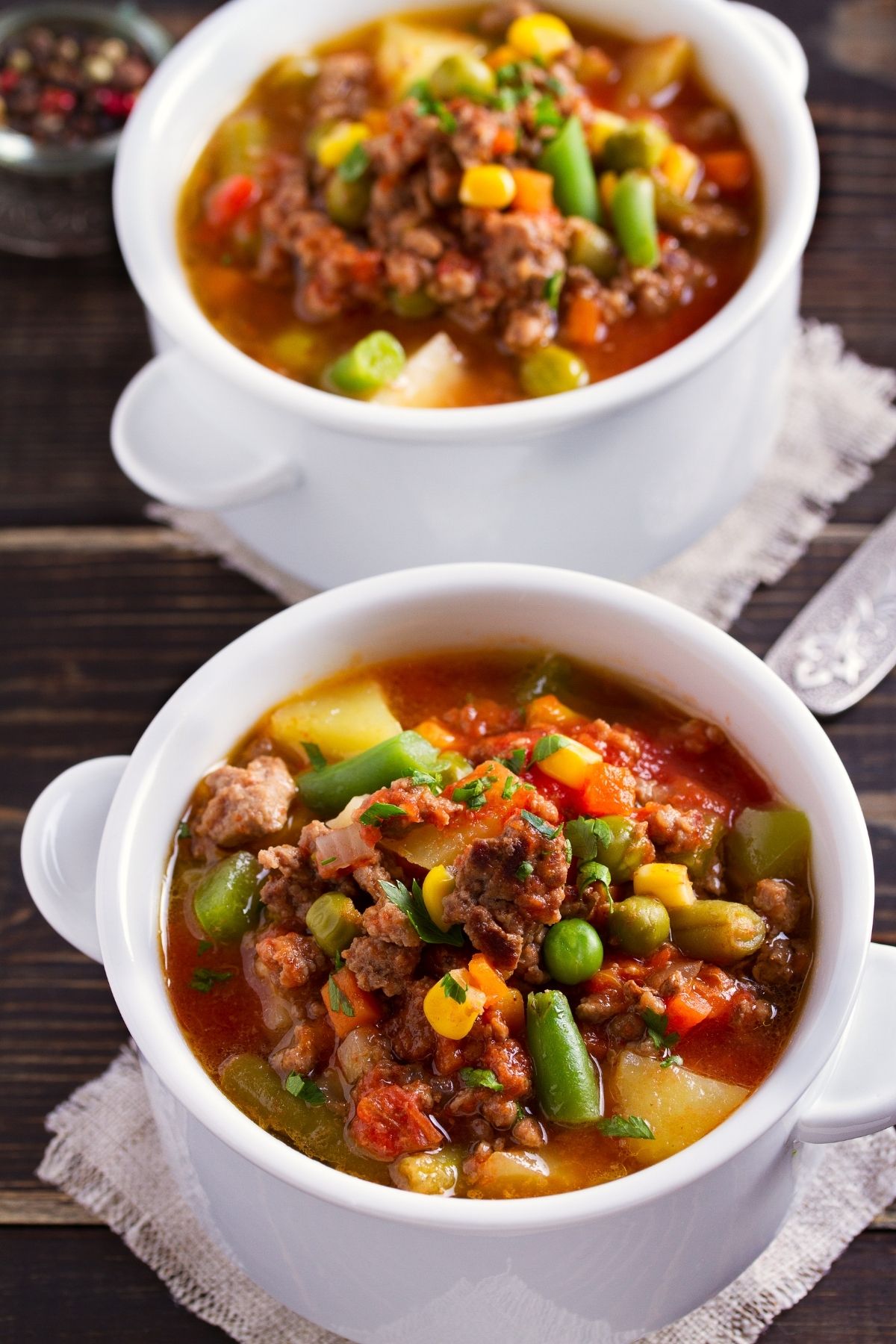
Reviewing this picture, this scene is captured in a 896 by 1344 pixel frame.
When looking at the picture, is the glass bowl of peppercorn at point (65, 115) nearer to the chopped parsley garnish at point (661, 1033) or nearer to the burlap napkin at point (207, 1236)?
the burlap napkin at point (207, 1236)

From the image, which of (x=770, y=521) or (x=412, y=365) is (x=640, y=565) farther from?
(x=412, y=365)

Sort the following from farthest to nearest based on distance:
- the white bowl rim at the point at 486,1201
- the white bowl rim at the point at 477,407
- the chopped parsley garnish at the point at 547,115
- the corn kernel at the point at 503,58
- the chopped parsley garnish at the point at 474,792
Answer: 1. the corn kernel at the point at 503,58
2. the chopped parsley garnish at the point at 547,115
3. the white bowl rim at the point at 477,407
4. the chopped parsley garnish at the point at 474,792
5. the white bowl rim at the point at 486,1201

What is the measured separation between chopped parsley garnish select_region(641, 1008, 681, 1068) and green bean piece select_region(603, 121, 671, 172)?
204 cm

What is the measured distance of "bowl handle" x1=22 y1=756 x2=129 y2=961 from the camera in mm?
2781

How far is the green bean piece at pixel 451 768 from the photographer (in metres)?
2.78

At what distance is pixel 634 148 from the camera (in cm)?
375

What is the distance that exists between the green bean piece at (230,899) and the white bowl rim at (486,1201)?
0.35ft

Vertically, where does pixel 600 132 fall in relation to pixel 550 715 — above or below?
above

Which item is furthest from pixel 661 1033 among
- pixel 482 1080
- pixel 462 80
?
pixel 462 80

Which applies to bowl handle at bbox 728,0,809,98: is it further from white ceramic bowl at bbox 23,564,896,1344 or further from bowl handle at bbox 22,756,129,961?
bowl handle at bbox 22,756,129,961

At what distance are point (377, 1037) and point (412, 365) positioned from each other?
5.17 ft

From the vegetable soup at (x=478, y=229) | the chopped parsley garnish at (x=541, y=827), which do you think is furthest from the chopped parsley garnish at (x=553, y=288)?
the chopped parsley garnish at (x=541, y=827)

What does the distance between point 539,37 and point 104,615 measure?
171 centimetres

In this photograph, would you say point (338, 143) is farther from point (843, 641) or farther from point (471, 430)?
point (843, 641)
